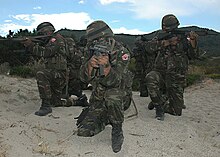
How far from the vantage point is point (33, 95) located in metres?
7.50

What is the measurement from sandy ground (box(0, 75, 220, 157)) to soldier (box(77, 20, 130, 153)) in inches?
6.2

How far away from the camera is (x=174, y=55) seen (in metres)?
6.11

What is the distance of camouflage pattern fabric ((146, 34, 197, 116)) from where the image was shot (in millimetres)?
6027

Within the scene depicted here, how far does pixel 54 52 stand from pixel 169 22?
79.2 inches

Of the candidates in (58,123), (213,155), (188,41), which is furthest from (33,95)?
(213,155)

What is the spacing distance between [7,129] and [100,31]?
174cm

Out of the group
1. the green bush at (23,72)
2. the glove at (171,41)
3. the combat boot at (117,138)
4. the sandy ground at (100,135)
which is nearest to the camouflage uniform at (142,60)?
the sandy ground at (100,135)

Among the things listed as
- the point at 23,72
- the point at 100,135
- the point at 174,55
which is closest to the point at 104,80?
the point at 100,135

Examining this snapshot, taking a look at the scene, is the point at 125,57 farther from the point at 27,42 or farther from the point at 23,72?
the point at 23,72

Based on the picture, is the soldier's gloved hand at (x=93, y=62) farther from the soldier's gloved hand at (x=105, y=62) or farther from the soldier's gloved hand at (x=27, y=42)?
the soldier's gloved hand at (x=27, y=42)

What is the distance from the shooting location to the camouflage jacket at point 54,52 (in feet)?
19.4

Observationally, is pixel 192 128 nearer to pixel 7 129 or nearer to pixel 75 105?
pixel 75 105

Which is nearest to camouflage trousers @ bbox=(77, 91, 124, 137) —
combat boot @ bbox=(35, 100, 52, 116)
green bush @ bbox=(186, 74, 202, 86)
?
combat boot @ bbox=(35, 100, 52, 116)

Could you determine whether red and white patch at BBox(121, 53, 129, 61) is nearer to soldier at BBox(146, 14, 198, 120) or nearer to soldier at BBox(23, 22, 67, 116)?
soldier at BBox(146, 14, 198, 120)
